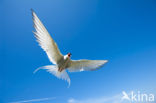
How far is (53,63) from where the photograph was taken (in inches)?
191

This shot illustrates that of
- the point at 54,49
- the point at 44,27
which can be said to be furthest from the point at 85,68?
the point at 44,27

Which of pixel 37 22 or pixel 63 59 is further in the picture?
pixel 63 59

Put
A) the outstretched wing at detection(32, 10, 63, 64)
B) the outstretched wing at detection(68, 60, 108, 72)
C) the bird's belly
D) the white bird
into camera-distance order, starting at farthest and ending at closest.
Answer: the outstretched wing at detection(68, 60, 108, 72) < the bird's belly < the white bird < the outstretched wing at detection(32, 10, 63, 64)

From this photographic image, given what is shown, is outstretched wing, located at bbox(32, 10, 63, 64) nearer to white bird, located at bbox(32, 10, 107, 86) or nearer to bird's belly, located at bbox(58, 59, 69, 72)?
white bird, located at bbox(32, 10, 107, 86)

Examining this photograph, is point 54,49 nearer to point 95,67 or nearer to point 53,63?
point 53,63

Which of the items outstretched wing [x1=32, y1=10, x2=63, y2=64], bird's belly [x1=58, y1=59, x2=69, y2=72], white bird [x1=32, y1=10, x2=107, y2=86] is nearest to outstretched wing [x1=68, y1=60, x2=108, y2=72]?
white bird [x1=32, y1=10, x2=107, y2=86]

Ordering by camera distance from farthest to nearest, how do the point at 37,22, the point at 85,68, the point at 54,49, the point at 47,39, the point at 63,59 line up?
1. the point at 85,68
2. the point at 63,59
3. the point at 54,49
4. the point at 47,39
5. the point at 37,22

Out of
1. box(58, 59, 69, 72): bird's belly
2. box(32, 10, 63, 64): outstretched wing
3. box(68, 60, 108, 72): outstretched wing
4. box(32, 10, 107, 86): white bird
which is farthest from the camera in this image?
box(68, 60, 108, 72): outstretched wing

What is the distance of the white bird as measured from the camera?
4115 mm

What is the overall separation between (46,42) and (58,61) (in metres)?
0.74

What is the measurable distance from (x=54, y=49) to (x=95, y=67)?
126 centimetres

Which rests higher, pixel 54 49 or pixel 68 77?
pixel 54 49

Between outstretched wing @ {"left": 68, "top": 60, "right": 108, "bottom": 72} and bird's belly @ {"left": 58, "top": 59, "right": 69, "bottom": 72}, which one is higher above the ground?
outstretched wing @ {"left": 68, "top": 60, "right": 108, "bottom": 72}

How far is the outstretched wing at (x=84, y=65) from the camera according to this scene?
5.00 metres
